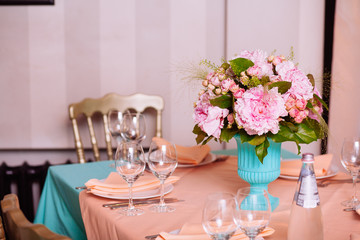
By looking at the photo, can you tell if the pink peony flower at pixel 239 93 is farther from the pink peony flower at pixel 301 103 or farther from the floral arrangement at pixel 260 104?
the pink peony flower at pixel 301 103

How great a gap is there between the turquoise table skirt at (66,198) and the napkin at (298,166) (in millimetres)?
640

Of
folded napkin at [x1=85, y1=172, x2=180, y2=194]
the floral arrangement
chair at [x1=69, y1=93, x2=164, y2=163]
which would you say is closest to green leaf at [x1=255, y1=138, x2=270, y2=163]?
the floral arrangement

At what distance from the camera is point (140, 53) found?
8.29ft

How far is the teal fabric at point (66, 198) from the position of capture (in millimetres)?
1438

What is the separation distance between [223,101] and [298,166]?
0.54m

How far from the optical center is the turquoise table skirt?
144 cm

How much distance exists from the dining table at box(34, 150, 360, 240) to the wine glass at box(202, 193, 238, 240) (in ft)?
0.69

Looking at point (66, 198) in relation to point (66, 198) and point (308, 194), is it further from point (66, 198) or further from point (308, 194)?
point (308, 194)

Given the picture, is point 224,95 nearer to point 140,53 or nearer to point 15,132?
point 140,53

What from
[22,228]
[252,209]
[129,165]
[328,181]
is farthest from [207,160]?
[22,228]

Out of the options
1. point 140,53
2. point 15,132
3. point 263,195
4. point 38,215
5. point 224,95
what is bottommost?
point 38,215

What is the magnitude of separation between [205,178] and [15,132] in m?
1.56

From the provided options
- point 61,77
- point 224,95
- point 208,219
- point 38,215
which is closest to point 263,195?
point 208,219

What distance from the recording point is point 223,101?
3.51ft
